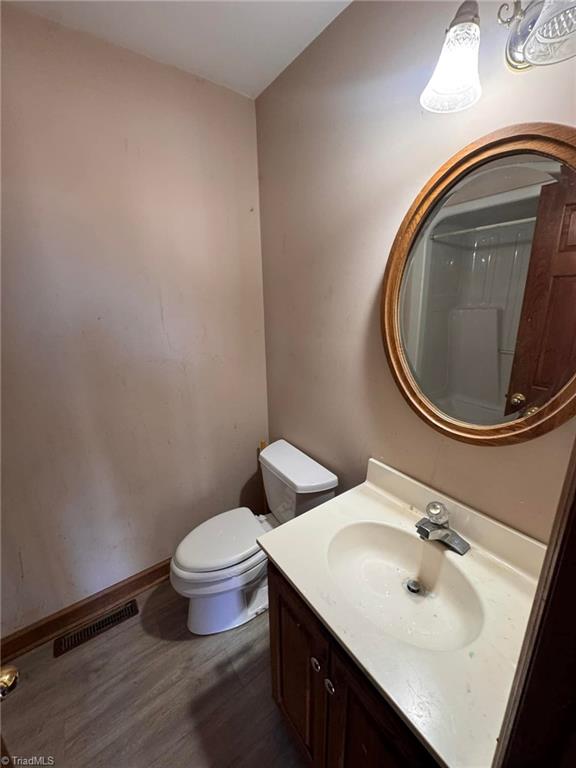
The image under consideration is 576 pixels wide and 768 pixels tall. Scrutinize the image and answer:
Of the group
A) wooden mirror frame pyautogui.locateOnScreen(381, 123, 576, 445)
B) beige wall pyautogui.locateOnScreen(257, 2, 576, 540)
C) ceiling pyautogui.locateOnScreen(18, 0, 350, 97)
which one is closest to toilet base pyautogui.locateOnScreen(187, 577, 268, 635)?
beige wall pyautogui.locateOnScreen(257, 2, 576, 540)

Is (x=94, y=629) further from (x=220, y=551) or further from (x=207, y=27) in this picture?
(x=207, y=27)

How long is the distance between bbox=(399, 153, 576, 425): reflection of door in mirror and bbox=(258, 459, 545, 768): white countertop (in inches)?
14.2

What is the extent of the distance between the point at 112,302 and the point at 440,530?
1500 millimetres

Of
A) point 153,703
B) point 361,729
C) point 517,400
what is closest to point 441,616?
point 361,729

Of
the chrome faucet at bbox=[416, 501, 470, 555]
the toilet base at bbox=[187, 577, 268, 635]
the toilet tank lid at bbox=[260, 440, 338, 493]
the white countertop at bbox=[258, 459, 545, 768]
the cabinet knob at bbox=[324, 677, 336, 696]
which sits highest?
the chrome faucet at bbox=[416, 501, 470, 555]

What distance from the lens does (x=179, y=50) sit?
48.1 inches

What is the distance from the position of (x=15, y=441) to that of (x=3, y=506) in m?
0.27

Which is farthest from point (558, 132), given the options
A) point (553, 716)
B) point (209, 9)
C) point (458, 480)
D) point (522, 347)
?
point (209, 9)

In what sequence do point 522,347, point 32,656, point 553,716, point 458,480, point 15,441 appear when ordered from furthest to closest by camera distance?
point 32,656
point 15,441
point 458,480
point 522,347
point 553,716

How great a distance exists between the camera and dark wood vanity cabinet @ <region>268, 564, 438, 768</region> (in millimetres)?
598

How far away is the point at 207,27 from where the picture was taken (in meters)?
1.12

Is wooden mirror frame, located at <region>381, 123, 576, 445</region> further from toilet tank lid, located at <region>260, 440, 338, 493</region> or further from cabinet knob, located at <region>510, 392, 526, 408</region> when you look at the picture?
toilet tank lid, located at <region>260, 440, 338, 493</region>

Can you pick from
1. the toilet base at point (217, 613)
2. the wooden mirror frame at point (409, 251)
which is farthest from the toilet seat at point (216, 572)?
the wooden mirror frame at point (409, 251)

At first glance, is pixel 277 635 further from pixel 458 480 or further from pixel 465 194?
pixel 465 194
